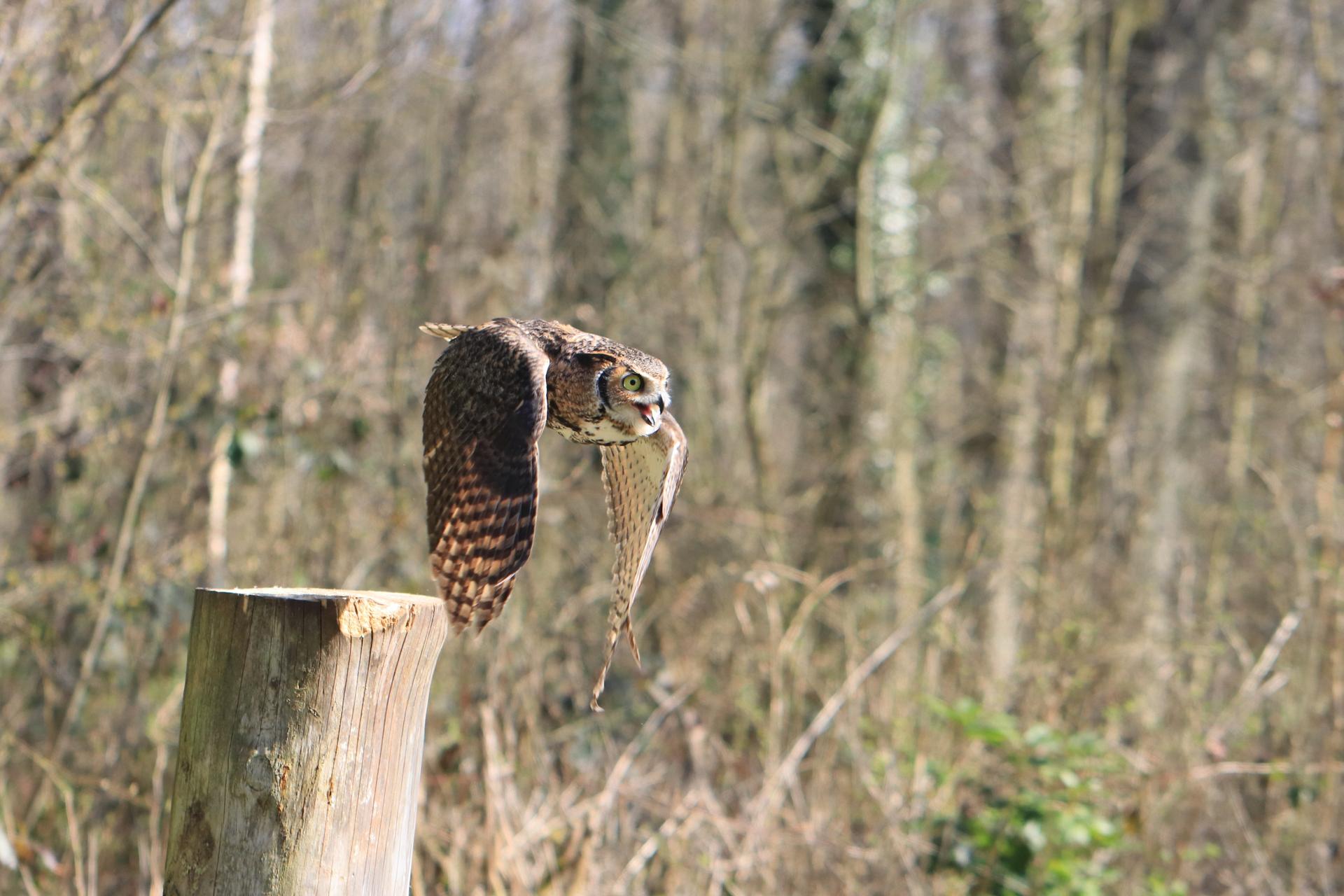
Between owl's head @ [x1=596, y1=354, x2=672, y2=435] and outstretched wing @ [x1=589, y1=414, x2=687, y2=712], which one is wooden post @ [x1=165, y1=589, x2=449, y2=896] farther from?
owl's head @ [x1=596, y1=354, x2=672, y2=435]

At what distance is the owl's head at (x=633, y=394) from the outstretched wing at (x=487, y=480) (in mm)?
155

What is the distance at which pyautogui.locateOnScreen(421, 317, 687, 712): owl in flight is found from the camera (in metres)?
2.58

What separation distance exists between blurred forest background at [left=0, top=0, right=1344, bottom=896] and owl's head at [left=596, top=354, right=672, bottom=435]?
2.02m

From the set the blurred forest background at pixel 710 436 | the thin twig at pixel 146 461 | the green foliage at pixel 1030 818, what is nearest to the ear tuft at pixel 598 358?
the blurred forest background at pixel 710 436

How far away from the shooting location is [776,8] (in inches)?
384

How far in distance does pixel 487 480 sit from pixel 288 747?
64 centimetres

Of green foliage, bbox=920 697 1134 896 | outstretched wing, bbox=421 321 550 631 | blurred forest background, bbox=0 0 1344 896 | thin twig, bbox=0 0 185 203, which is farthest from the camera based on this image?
blurred forest background, bbox=0 0 1344 896

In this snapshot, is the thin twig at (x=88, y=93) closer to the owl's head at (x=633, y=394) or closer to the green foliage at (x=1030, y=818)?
the owl's head at (x=633, y=394)

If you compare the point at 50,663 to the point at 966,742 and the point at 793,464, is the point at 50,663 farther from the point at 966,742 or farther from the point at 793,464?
the point at 793,464

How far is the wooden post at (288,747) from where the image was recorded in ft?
8.05

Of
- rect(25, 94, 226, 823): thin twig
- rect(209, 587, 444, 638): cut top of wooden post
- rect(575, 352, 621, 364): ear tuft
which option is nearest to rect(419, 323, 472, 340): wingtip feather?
rect(575, 352, 621, 364): ear tuft

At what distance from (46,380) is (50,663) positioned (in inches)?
53.3

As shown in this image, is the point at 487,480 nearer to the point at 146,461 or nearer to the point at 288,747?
the point at 288,747

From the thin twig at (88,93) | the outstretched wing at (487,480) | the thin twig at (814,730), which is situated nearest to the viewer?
the outstretched wing at (487,480)
